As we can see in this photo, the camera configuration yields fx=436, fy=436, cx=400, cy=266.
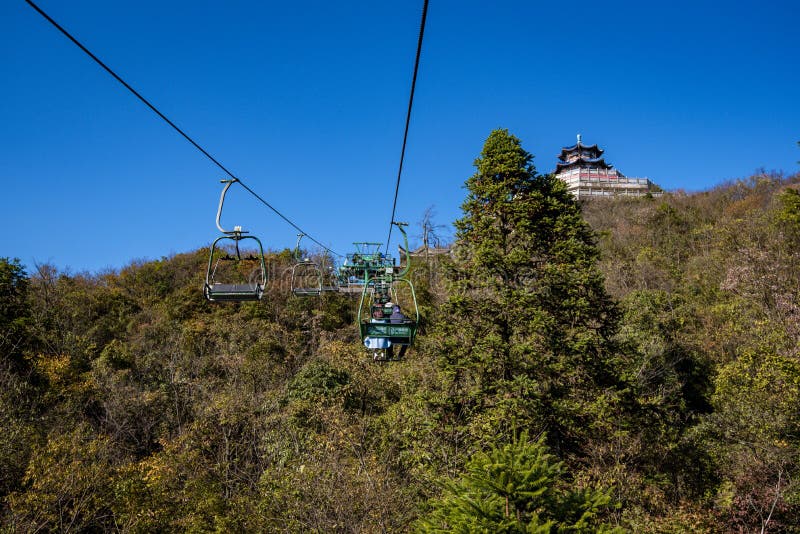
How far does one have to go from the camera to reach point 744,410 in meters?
12.1

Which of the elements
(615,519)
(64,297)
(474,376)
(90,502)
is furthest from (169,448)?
(64,297)

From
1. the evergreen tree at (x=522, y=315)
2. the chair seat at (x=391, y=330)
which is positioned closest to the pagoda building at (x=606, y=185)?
the evergreen tree at (x=522, y=315)

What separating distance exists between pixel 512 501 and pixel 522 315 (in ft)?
16.4

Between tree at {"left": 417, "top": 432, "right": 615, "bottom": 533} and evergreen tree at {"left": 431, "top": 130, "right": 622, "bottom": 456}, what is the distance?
285cm

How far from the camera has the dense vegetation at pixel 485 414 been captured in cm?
906

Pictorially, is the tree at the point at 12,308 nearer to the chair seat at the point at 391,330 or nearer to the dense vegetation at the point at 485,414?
the dense vegetation at the point at 485,414

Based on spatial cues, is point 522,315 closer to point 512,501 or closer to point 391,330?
point 391,330

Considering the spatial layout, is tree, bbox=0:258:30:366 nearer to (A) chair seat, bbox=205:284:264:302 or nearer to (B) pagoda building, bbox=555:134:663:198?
(A) chair seat, bbox=205:284:264:302

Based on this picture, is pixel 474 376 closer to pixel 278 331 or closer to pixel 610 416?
pixel 610 416

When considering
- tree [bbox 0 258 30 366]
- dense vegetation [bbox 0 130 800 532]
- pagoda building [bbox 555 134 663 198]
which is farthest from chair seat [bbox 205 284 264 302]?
pagoda building [bbox 555 134 663 198]

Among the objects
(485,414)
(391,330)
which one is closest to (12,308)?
(391,330)

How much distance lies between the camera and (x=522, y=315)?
10.2 meters

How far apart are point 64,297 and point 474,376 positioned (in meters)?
24.8

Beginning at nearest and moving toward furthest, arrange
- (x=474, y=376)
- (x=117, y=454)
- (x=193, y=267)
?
(x=474, y=376)
(x=117, y=454)
(x=193, y=267)
